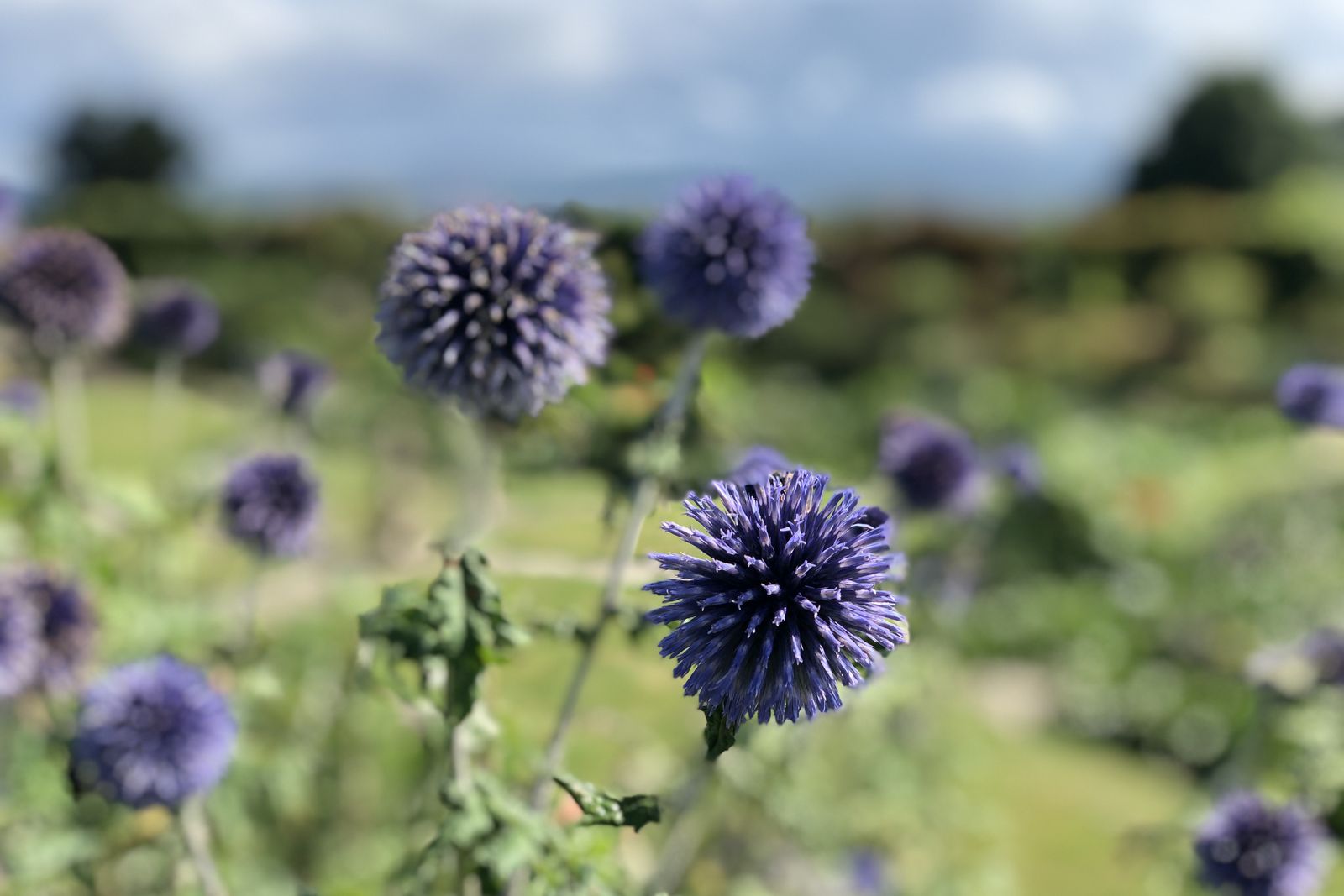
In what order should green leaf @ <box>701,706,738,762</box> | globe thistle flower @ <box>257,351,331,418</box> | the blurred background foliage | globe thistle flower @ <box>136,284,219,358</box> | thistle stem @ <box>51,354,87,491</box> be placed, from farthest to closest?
globe thistle flower @ <box>136,284,219,358</box>, globe thistle flower @ <box>257,351,331,418</box>, thistle stem @ <box>51,354,87,491</box>, the blurred background foliage, green leaf @ <box>701,706,738,762</box>

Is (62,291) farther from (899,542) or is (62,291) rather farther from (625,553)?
(899,542)

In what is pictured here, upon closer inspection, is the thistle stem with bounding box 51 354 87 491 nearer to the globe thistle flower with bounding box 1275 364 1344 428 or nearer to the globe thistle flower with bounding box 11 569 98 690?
the globe thistle flower with bounding box 11 569 98 690

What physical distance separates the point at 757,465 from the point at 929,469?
56.1 inches

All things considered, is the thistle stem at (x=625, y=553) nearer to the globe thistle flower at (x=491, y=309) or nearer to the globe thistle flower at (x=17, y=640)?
the globe thistle flower at (x=491, y=309)

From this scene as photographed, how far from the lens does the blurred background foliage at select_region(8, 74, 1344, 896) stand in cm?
220


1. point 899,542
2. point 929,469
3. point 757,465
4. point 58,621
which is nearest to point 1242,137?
point 929,469

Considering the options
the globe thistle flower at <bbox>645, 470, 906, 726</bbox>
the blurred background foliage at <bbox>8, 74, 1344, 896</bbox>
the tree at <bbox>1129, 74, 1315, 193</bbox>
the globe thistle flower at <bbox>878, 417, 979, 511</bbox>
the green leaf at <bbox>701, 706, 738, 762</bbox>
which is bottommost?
the blurred background foliage at <bbox>8, 74, 1344, 896</bbox>

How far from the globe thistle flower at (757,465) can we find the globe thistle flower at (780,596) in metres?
0.41

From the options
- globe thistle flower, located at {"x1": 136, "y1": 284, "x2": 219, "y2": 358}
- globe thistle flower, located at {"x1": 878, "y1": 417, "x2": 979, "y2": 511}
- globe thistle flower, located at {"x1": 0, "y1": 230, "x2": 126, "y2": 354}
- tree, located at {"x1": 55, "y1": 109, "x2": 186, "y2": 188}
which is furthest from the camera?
tree, located at {"x1": 55, "y1": 109, "x2": 186, "y2": 188}

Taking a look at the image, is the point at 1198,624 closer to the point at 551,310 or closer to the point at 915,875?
the point at 915,875

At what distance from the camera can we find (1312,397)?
290cm

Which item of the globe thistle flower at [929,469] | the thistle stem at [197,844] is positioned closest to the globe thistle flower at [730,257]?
the globe thistle flower at [929,469]

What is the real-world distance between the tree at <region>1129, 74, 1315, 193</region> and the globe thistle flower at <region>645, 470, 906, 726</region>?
26.6m

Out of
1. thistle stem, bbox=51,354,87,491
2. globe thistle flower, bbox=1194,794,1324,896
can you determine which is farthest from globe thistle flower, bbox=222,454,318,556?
globe thistle flower, bbox=1194,794,1324,896
